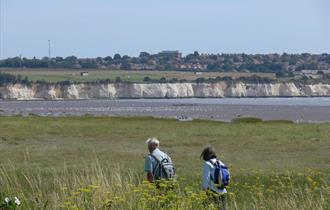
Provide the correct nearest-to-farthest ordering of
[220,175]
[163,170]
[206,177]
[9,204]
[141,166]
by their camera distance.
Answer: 1. [9,204]
2. [220,175]
3. [206,177]
4. [163,170]
5. [141,166]

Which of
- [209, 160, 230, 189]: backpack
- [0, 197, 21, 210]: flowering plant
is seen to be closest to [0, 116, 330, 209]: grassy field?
[209, 160, 230, 189]: backpack

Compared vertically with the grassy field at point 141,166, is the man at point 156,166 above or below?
above

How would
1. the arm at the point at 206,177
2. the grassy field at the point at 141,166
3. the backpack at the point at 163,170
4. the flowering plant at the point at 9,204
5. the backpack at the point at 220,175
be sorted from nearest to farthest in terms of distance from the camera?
the flowering plant at the point at 9,204 < the grassy field at the point at 141,166 < the backpack at the point at 220,175 < the arm at the point at 206,177 < the backpack at the point at 163,170

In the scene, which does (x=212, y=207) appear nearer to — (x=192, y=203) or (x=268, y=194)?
(x=192, y=203)

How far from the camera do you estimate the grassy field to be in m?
11.9

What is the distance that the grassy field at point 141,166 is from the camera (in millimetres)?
11875

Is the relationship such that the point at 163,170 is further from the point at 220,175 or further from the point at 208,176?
the point at 220,175

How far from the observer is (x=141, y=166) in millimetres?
25844

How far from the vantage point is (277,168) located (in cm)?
2497

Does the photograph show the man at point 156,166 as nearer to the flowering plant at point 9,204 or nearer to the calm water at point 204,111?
the flowering plant at point 9,204

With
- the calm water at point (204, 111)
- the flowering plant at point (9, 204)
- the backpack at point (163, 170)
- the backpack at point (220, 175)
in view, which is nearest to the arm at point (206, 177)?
the backpack at point (220, 175)

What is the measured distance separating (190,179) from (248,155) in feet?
35.1

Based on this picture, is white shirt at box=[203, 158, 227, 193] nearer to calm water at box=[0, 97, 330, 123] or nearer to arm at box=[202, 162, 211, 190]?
arm at box=[202, 162, 211, 190]

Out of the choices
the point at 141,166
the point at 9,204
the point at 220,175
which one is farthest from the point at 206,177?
the point at 141,166
